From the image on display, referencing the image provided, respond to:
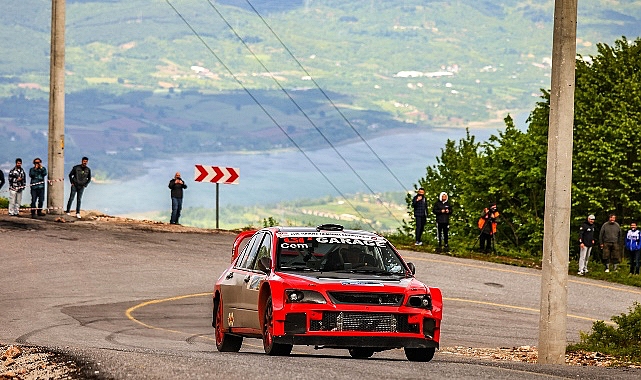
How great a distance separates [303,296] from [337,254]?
1345 millimetres

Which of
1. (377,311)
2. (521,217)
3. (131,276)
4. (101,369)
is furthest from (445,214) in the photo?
(521,217)

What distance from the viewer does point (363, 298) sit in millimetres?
14562

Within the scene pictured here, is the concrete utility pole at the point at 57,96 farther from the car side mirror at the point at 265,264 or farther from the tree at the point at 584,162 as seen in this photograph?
the tree at the point at 584,162

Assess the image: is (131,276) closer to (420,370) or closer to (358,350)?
(358,350)

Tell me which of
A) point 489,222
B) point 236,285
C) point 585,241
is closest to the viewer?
point 236,285

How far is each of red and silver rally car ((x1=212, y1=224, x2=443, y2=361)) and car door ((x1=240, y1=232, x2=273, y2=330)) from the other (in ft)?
0.04

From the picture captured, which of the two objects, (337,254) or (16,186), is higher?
(16,186)

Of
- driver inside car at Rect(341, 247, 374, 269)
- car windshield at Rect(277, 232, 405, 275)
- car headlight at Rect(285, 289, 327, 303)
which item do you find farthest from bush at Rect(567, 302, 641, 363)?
Result: car headlight at Rect(285, 289, 327, 303)

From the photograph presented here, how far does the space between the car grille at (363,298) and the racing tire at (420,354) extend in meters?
0.83

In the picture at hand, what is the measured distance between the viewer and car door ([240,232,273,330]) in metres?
15.6

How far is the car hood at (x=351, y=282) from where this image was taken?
14.6 meters

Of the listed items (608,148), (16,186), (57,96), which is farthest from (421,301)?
(608,148)

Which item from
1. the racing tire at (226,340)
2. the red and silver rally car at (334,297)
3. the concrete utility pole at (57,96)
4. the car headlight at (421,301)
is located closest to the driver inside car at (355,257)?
the red and silver rally car at (334,297)

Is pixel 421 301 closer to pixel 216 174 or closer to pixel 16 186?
pixel 16 186
